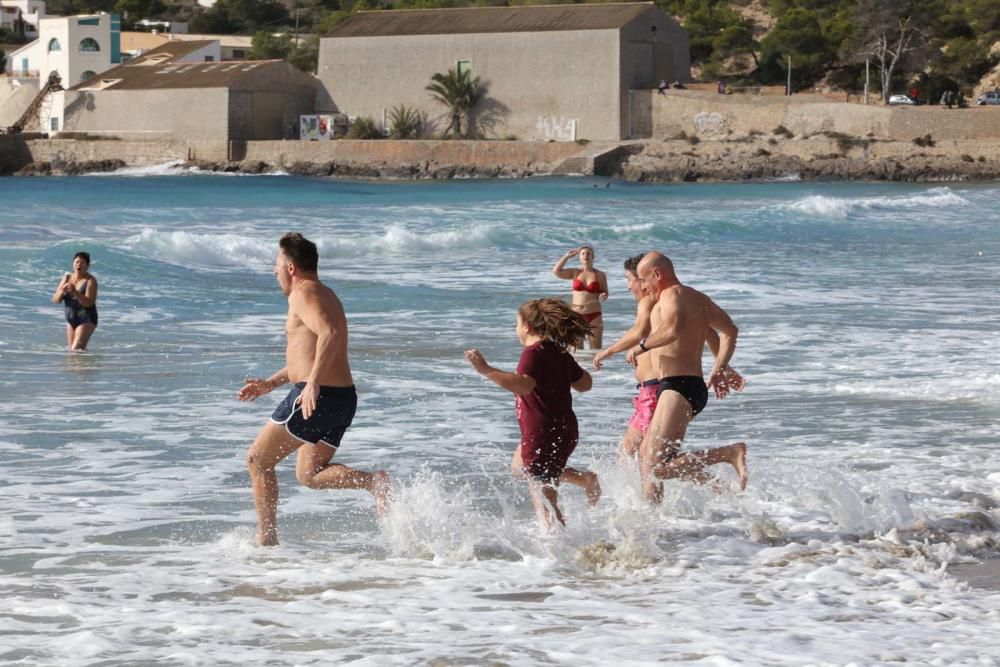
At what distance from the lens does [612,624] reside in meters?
5.30

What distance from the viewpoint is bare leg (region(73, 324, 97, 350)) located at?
12.9m

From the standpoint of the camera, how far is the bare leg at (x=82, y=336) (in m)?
12.9

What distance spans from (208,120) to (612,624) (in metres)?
64.8

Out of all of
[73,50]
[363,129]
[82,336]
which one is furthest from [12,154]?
[82,336]

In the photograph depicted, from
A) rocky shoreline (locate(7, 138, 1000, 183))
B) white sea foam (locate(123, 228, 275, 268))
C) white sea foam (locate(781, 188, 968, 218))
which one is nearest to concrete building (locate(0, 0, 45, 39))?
rocky shoreline (locate(7, 138, 1000, 183))

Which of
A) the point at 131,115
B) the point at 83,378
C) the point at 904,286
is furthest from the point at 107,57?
the point at 83,378

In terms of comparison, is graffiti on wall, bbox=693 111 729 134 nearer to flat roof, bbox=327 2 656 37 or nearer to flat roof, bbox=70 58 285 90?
flat roof, bbox=327 2 656 37

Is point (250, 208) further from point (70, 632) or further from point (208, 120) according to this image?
point (70, 632)

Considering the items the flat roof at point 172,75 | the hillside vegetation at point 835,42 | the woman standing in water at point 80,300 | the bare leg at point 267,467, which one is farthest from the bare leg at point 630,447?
the hillside vegetation at point 835,42

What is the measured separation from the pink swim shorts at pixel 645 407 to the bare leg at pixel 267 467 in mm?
1629

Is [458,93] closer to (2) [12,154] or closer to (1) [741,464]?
(2) [12,154]

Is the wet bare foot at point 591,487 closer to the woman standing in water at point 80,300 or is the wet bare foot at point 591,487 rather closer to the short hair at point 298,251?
the short hair at point 298,251

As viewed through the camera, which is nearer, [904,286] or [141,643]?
[141,643]

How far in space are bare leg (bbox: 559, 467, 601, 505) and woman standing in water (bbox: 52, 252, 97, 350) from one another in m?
7.51
